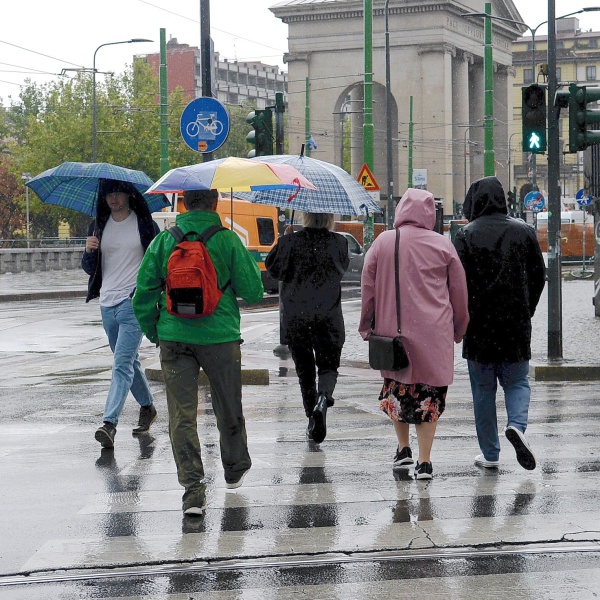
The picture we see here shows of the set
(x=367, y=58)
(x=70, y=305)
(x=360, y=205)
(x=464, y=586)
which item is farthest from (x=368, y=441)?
(x=367, y=58)

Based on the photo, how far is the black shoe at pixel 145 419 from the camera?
9516 mm

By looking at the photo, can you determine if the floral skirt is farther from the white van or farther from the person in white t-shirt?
the white van

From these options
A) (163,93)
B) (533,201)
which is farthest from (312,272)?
(533,201)

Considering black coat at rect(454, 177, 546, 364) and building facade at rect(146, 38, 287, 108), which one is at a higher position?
building facade at rect(146, 38, 287, 108)

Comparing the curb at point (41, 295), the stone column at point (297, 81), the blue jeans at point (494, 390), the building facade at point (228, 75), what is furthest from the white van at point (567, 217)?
the building facade at point (228, 75)

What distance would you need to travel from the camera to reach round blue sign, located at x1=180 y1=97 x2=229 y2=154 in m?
14.9

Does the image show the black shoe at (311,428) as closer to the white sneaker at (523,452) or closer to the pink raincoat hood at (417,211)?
the white sneaker at (523,452)

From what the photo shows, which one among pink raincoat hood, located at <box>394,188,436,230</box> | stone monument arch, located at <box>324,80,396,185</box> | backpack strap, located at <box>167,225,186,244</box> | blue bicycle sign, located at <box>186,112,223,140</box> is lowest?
backpack strap, located at <box>167,225,186,244</box>

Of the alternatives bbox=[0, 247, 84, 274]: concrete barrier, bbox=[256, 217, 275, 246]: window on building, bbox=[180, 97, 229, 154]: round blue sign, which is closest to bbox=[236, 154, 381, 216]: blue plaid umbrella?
bbox=[180, 97, 229, 154]: round blue sign

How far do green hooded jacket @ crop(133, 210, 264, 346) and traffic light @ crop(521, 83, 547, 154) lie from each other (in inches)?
350

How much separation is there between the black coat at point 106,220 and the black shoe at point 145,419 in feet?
3.42

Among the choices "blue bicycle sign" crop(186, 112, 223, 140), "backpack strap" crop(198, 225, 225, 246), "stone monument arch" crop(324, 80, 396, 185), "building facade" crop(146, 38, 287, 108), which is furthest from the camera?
→ "building facade" crop(146, 38, 287, 108)

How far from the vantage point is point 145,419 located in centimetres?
952

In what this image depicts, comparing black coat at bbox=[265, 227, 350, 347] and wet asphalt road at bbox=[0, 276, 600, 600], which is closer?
wet asphalt road at bbox=[0, 276, 600, 600]
